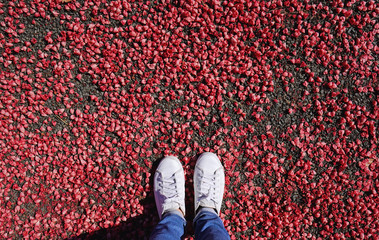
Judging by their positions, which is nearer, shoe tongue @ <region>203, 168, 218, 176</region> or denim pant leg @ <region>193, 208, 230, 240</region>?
denim pant leg @ <region>193, 208, 230, 240</region>

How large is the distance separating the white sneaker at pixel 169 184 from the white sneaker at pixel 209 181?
7.1 inches

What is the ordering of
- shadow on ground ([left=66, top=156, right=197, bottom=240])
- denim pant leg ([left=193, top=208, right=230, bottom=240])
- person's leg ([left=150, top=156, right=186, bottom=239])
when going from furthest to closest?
shadow on ground ([left=66, top=156, right=197, bottom=240]) → person's leg ([left=150, top=156, right=186, bottom=239]) → denim pant leg ([left=193, top=208, right=230, bottom=240])

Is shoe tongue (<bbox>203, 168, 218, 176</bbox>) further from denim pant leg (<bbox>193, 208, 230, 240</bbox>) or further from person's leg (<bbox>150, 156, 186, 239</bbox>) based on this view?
denim pant leg (<bbox>193, 208, 230, 240</bbox>)

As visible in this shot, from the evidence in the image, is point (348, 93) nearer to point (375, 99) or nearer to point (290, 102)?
point (375, 99)

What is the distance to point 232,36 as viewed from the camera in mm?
2527

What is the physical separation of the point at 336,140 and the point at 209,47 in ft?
5.79

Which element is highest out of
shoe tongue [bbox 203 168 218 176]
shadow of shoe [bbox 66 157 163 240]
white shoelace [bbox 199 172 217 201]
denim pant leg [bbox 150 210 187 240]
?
shoe tongue [bbox 203 168 218 176]

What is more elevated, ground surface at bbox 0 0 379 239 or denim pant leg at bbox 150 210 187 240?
ground surface at bbox 0 0 379 239

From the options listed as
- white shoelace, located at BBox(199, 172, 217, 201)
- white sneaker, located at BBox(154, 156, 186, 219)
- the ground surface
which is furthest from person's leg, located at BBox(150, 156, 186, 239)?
white shoelace, located at BBox(199, 172, 217, 201)

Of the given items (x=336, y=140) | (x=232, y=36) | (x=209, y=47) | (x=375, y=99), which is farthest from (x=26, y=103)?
(x=375, y=99)

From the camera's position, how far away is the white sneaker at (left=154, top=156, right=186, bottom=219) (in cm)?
254

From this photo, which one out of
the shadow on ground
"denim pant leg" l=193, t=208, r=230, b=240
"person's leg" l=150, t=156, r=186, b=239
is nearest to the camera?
"denim pant leg" l=193, t=208, r=230, b=240

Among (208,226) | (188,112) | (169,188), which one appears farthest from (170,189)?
(188,112)

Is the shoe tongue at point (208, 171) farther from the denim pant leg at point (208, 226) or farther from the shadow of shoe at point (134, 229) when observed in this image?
the shadow of shoe at point (134, 229)
